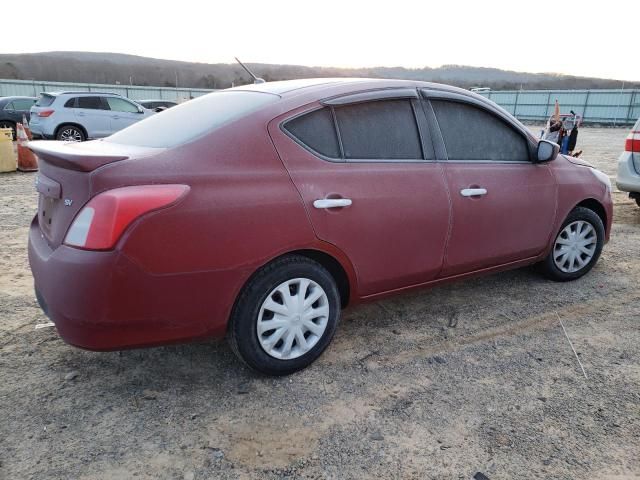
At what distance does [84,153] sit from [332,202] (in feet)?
4.04

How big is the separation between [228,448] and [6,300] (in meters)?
2.42

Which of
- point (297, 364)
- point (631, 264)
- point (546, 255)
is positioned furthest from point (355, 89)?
point (631, 264)

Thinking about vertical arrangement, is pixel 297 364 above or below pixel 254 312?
below

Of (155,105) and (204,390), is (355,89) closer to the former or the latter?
(204,390)

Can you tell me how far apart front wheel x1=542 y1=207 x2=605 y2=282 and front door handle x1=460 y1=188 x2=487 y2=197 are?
1.10 m

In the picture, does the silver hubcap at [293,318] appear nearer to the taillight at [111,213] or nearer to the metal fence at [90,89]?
the taillight at [111,213]

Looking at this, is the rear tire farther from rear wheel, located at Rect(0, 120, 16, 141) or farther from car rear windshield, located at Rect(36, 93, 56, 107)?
car rear windshield, located at Rect(36, 93, 56, 107)

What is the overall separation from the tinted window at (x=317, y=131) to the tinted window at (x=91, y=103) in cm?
1270

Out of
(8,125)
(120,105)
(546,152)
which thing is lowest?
(8,125)

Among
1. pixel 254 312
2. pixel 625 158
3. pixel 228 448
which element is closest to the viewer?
pixel 228 448

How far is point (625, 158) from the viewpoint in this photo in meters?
6.53

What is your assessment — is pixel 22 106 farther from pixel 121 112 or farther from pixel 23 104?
pixel 121 112

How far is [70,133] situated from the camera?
13.3m

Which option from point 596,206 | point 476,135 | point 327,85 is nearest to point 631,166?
point 596,206
